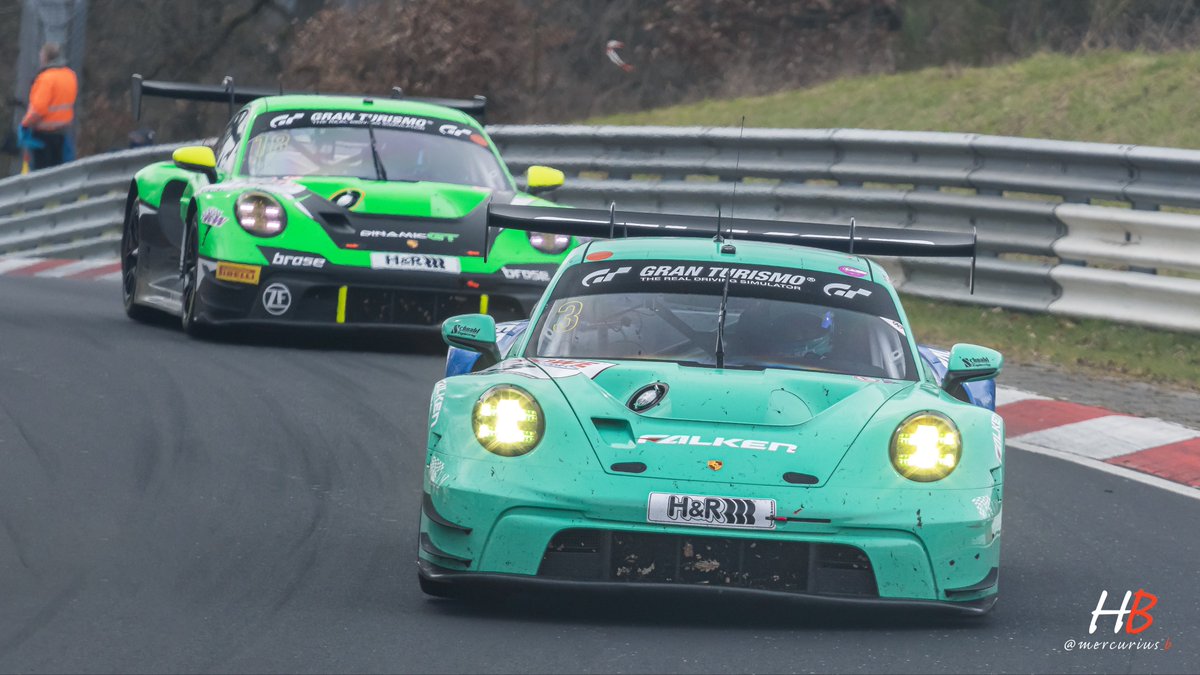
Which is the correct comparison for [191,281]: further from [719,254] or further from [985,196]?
[985,196]

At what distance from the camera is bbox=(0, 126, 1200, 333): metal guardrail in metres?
12.1

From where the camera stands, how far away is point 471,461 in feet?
18.9

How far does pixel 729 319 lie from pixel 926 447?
3.53 ft

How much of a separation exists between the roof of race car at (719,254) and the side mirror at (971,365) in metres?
0.51

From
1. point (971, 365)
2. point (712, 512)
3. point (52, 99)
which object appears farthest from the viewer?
point (52, 99)

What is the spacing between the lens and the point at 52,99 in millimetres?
20500

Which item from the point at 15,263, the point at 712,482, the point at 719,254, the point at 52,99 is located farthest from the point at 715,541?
the point at 52,99

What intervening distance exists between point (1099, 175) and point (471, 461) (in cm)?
793

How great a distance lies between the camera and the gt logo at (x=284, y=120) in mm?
12086

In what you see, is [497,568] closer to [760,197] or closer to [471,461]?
[471,461]

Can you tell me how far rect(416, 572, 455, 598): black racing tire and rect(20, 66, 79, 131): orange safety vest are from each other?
1547 cm

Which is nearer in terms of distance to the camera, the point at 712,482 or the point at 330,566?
the point at 712,482

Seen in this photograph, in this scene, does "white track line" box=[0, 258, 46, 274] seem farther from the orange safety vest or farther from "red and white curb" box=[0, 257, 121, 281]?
the orange safety vest

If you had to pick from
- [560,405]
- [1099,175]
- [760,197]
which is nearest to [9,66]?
[760,197]
